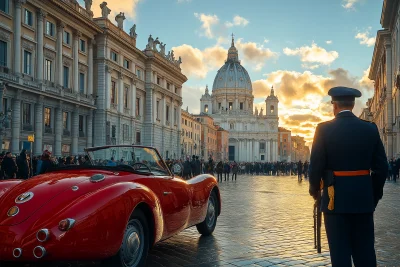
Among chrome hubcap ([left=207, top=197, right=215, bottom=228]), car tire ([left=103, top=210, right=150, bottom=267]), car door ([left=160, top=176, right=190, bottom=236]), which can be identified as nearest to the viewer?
car tire ([left=103, top=210, right=150, bottom=267])

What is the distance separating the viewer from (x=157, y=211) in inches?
221

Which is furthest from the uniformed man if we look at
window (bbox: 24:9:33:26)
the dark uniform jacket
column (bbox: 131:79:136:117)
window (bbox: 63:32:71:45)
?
column (bbox: 131:79:136:117)

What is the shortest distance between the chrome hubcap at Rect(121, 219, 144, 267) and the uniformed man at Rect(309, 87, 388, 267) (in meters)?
1.98

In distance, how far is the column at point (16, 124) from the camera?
104ft

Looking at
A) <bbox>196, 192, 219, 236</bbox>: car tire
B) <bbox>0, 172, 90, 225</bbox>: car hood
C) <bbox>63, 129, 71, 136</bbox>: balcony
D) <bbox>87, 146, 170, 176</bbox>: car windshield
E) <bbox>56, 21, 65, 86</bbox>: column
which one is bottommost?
<bbox>196, 192, 219, 236</bbox>: car tire

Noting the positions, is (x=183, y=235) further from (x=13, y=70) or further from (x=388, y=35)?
(x=388, y=35)

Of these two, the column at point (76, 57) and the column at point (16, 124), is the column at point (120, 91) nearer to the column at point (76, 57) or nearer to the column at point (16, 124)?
the column at point (76, 57)

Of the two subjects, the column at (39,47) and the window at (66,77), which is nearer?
the column at (39,47)

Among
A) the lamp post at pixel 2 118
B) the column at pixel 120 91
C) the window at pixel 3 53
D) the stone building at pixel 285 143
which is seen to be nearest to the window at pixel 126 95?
the column at pixel 120 91

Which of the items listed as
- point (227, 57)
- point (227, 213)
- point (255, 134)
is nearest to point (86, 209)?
point (227, 213)

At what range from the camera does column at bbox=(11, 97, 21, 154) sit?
3166cm

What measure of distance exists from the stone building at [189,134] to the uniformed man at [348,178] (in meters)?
83.3

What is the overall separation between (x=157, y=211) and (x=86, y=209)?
1206 millimetres

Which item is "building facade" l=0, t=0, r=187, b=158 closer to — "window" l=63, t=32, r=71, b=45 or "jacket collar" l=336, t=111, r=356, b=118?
"window" l=63, t=32, r=71, b=45
